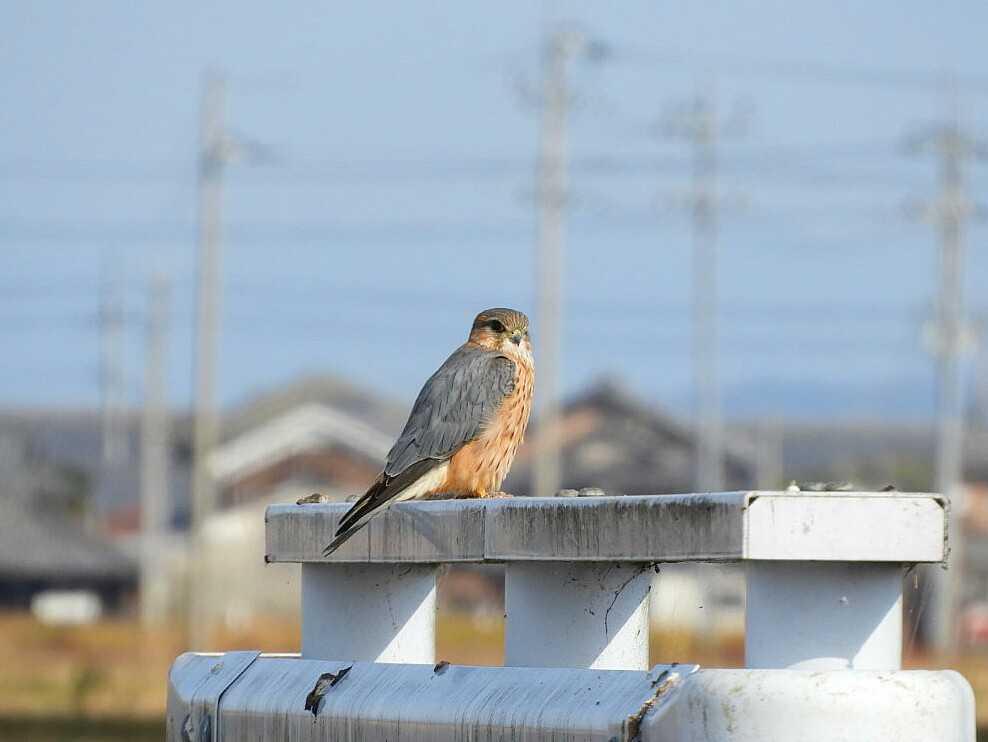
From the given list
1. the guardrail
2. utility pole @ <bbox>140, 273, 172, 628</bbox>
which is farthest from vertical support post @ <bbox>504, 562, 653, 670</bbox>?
utility pole @ <bbox>140, 273, 172, 628</bbox>

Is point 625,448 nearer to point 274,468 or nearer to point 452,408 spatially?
point 274,468

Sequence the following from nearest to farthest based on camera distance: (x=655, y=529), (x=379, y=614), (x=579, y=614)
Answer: (x=655, y=529) < (x=579, y=614) < (x=379, y=614)

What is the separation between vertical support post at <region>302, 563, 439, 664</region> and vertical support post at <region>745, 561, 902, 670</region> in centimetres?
136

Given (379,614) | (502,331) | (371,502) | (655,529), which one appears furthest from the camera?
(502,331)

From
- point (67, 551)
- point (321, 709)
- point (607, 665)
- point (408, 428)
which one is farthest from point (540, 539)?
point (67, 551)

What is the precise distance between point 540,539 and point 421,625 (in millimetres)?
868

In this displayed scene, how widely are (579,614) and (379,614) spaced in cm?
80

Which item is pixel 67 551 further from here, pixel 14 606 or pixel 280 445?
pixel 280 445

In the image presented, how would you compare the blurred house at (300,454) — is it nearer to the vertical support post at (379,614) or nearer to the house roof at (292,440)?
the house roof at (292,440)

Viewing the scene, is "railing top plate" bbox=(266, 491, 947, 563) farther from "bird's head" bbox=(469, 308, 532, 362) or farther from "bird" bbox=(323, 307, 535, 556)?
"bird's head" bbox=(469, 308, 532, 362)

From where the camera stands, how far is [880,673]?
326cm

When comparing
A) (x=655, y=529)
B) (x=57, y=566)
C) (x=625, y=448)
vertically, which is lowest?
(x=57, y=566)

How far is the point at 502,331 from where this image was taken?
318 inches

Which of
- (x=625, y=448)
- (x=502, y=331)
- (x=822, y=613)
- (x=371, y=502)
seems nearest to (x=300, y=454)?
(x=625, y=448)
